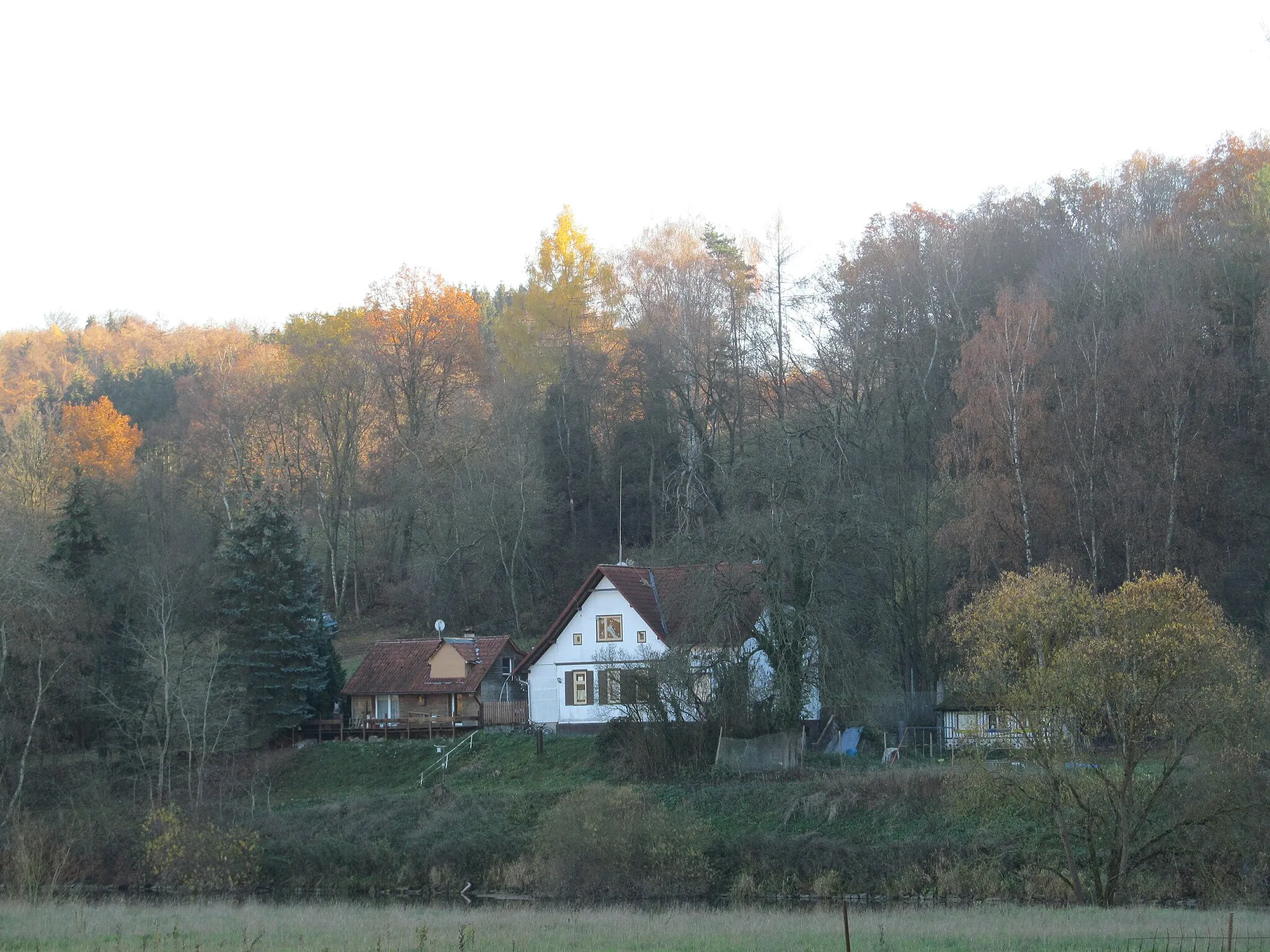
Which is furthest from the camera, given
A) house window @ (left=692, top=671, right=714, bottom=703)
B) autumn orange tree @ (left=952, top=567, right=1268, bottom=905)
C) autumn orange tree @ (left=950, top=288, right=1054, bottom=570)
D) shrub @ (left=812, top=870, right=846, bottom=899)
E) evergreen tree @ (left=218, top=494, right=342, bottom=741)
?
evergreen tree @ (left=218, top=494, right=342, bottom=741)

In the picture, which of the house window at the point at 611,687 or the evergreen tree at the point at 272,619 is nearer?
the house window at the point at 611,687

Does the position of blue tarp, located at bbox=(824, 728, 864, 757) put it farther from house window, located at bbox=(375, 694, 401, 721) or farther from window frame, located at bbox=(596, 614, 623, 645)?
house window, located at bbox=(375, 694, 401, 721)

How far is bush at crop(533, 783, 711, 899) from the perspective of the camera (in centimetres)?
3136

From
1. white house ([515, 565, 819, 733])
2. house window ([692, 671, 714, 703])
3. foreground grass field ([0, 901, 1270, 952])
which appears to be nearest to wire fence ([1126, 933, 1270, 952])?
foreground grass field ([0, 901, 1270, 952])

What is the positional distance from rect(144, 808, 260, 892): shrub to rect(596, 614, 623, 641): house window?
49.9 feet

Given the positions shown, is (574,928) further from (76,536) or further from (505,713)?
(76,536)

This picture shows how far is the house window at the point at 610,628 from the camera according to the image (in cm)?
4572

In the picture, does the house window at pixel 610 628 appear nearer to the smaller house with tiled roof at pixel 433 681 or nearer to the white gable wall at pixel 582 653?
the white gable wall at pixel 582 653

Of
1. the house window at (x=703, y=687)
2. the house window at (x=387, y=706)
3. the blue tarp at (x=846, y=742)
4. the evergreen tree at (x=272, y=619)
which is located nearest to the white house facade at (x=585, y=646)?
the house window at (x=703, y=687)

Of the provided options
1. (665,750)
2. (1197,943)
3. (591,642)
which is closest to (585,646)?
(591,642)

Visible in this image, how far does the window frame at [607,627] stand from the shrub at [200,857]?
15164mm

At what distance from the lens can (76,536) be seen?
46.5 m

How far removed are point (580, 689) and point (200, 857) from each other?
15.7 metres

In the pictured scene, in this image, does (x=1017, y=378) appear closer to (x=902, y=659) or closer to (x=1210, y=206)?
(x=902, y=659)
